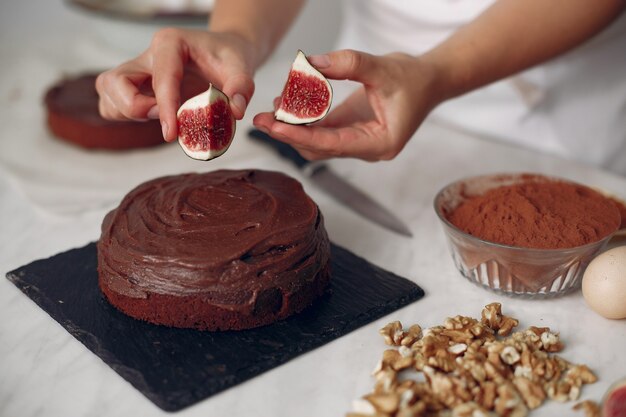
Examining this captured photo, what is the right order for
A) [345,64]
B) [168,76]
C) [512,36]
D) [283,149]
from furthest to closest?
[283,149] < [512,36] < [168,76] < [345,64]

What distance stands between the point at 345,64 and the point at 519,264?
2.31 feet

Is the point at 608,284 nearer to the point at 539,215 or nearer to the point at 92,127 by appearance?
the point at 539,215

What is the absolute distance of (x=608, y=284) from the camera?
1.98m

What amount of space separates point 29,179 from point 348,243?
125cm

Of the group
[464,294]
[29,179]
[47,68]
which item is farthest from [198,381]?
[47,68]

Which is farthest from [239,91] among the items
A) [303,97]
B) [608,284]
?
[608,284]

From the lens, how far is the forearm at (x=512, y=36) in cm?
238

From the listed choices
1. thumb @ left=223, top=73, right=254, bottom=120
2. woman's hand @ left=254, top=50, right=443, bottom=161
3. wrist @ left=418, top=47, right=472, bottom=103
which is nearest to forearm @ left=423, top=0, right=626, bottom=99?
wrist @ left=418, top=47, right=472, bottom=103

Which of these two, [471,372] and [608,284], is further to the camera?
[608,284]

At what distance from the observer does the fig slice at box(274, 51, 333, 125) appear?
2074 millimetres

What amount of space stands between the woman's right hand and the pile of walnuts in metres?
0.76

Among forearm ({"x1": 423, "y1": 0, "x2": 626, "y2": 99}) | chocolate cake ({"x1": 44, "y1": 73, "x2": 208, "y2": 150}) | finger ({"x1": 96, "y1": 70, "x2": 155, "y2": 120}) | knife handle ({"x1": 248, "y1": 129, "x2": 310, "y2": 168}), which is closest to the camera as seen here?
finger ({"x1": 96, "y1": 70, "x2": 155, "y2": 120})

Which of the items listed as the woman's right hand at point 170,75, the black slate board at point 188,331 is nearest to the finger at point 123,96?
the woman's right hand at point 170,75

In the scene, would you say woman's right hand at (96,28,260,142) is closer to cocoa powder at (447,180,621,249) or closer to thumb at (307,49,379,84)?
thumb at (307,49,379,84)
